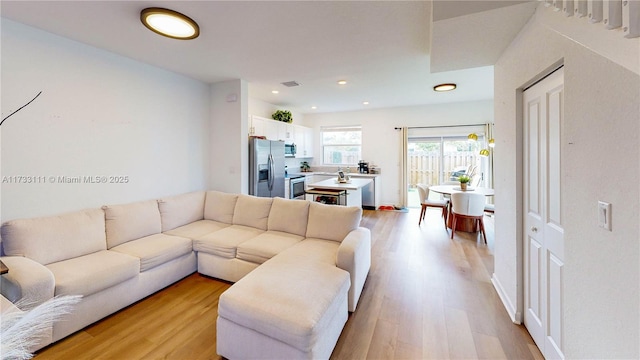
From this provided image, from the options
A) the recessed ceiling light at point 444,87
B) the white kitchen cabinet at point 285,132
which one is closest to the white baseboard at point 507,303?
the recessed ceiling light at point 444,87

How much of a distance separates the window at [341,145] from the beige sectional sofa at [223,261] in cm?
414

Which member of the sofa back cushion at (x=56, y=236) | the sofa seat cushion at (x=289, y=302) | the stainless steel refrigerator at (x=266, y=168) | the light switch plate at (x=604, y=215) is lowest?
the sofa seat cushion at (x=289, y=302)

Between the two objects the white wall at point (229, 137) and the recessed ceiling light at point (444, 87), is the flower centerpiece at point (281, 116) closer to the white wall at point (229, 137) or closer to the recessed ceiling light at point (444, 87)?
the white wall at point (229, 137)

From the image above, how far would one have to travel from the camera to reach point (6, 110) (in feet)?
7.11

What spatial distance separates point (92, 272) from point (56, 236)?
60 cm

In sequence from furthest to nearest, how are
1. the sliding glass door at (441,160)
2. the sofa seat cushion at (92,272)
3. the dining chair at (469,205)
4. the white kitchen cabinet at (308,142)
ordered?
the white kitchen cabinet at (308,142)
the sliding glass door at (441,160)
the dining chair at (469,205)
the sofa seat cushion at (92,272)

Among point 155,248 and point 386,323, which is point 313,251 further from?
point 155,248

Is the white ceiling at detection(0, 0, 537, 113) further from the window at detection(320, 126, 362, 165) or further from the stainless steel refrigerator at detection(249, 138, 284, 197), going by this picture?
the window at detection(320, 126, 362, 165)

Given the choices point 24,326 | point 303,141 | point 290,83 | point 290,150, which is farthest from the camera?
point 303,141

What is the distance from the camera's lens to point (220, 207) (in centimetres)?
356

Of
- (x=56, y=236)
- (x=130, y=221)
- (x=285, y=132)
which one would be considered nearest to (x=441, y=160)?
(x=285, y=132)

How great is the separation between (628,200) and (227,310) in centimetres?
212

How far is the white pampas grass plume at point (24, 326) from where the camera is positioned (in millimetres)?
610

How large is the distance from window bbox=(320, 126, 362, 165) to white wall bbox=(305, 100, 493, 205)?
0.19 m
